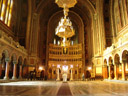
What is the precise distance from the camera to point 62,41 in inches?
819

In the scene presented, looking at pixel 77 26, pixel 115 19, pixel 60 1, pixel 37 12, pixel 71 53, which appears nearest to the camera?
pixel 60 1

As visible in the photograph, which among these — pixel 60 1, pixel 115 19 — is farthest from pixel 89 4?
pixel 60 1

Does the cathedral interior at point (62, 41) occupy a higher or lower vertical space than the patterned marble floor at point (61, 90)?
higher

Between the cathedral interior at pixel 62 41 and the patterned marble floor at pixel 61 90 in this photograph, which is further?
the cathedral interior at pixel 62 41

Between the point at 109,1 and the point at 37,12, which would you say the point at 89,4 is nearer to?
the point at 109,1

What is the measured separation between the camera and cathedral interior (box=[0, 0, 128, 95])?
18923 millimetres

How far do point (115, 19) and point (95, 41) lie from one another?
215 inches

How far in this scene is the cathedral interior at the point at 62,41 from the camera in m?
18.9

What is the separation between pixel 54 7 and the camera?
32094mm

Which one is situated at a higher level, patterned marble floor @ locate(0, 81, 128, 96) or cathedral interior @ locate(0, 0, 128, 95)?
cathedral interior @ locate(0, 0, 128, 95)

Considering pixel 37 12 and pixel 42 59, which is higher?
pixel 37 12

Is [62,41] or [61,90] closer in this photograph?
[61,90]

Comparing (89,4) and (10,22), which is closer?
(10,22)

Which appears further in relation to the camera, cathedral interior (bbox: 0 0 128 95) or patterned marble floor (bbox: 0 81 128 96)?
cathedral interior (bbox: 0 0 128 95)
